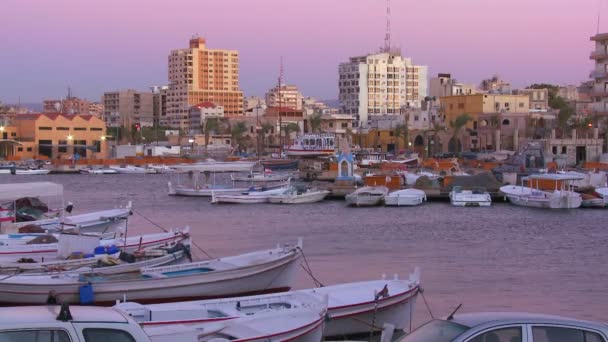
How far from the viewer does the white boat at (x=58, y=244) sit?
19.0 m

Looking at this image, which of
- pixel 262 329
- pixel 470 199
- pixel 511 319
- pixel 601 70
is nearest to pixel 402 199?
pixel 470 199

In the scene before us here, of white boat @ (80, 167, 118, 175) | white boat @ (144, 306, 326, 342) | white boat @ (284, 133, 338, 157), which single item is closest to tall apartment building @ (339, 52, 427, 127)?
white boat @ (80, 167, 118, 175)

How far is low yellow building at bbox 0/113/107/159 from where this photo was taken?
10638 cm

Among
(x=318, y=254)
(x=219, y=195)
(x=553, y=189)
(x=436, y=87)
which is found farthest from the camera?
(x=436, y=87)

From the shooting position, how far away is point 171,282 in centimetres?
1434

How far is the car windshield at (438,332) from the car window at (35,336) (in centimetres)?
257

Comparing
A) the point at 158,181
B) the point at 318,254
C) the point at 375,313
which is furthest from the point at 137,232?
the point at 158,181

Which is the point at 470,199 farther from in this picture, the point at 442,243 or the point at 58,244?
the point at 58,244

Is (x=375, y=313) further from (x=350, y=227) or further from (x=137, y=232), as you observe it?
(x=350, y=227)

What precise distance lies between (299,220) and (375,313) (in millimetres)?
29296

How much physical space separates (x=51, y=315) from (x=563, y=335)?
3732 millimetres

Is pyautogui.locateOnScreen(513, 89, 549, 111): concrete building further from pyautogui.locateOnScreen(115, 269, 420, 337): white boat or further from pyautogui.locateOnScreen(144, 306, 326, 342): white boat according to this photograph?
pyautogui.locateOnScreen(144, 306, 326, 342): white boat

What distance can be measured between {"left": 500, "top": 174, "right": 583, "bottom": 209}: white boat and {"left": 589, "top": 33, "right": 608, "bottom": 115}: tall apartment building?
1363 inches

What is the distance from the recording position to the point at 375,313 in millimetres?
13172
